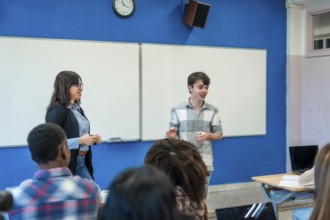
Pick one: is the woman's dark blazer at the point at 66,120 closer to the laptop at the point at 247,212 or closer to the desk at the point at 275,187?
the laptop at the point at 247,212

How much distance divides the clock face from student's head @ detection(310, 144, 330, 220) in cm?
353

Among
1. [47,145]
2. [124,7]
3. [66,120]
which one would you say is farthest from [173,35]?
[47,145]

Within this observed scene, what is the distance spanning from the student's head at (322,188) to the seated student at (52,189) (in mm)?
855

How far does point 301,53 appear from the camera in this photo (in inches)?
221

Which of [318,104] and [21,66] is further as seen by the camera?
[318,104]

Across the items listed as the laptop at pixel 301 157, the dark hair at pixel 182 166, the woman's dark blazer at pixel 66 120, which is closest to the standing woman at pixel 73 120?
the woman's dark blazer at pixel 66 120

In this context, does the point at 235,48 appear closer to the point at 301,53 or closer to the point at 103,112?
the point at 301,53

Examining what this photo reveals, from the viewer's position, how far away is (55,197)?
1.46 metres

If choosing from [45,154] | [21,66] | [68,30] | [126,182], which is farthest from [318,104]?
[126,182]

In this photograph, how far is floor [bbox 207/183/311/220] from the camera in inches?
171

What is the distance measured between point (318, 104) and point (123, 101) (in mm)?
2880

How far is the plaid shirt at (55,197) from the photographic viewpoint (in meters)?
1.42

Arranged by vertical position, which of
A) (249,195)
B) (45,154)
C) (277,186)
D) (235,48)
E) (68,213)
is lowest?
(249,195)

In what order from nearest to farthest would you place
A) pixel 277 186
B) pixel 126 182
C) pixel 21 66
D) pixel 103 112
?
pixel 126 182 < pixel 277 186 < pixel 21 66 < pixel 103 112
